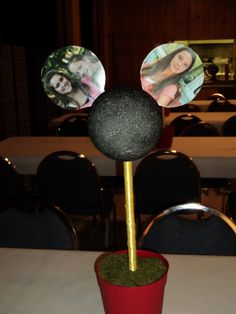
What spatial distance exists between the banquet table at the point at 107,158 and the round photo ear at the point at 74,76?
1.71 metres

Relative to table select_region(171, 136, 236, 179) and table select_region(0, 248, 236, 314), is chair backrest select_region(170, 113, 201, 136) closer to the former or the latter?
table select_region(171, 136, 236, 179)

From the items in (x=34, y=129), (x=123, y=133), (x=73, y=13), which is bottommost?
(x=34, y=129)

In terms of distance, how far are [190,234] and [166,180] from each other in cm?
92

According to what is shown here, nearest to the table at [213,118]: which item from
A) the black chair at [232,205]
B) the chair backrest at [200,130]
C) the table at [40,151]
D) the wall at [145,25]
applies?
the chair backrest at [200,130]

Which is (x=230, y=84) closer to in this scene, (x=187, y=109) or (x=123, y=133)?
(x=187, y=109)

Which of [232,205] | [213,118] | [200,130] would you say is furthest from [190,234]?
[213,118]

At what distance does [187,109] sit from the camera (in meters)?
5.34

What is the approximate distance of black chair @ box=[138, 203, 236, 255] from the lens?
1536mm

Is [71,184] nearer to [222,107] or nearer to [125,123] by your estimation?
[125,123]

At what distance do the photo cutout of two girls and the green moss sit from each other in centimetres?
39

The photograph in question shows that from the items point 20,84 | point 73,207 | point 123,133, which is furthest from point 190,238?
point 20,84

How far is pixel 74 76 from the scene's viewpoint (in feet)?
3.34

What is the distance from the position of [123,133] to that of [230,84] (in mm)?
7561

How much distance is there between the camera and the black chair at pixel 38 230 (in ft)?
5.32
